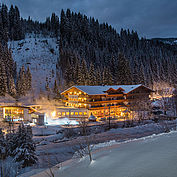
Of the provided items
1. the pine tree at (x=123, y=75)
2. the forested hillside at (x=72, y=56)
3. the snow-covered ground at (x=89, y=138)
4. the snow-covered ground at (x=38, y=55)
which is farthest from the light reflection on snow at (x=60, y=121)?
the snow-covered ground at (x=38, y=55)

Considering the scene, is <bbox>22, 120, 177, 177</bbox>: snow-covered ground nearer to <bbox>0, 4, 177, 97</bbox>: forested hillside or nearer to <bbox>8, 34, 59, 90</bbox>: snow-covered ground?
<bbox>0, 4, 177, 97</bbox>: forested hillside

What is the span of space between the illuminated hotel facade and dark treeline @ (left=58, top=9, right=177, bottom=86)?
16.7m

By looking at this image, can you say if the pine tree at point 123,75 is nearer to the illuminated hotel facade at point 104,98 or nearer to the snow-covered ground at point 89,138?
the illuminated hotel facade at point 104,98

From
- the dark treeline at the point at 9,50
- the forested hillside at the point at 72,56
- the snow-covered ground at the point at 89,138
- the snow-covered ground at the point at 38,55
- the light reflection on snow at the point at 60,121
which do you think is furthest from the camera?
the snow-covered ground at the point at 38,55

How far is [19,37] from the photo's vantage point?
10619 cm

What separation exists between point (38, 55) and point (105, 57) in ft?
131

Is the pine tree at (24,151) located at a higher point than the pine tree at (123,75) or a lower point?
lower

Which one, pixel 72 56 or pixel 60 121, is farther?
pixel 72 56

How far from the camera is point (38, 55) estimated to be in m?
92.9

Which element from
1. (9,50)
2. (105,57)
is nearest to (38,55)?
(9,50)

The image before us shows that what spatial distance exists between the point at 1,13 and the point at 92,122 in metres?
116

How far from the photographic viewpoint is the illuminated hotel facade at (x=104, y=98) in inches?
1678

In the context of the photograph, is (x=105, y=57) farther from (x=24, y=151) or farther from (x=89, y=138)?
(x=24, y=151)

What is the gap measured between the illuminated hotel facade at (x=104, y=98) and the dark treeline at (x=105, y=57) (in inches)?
658
